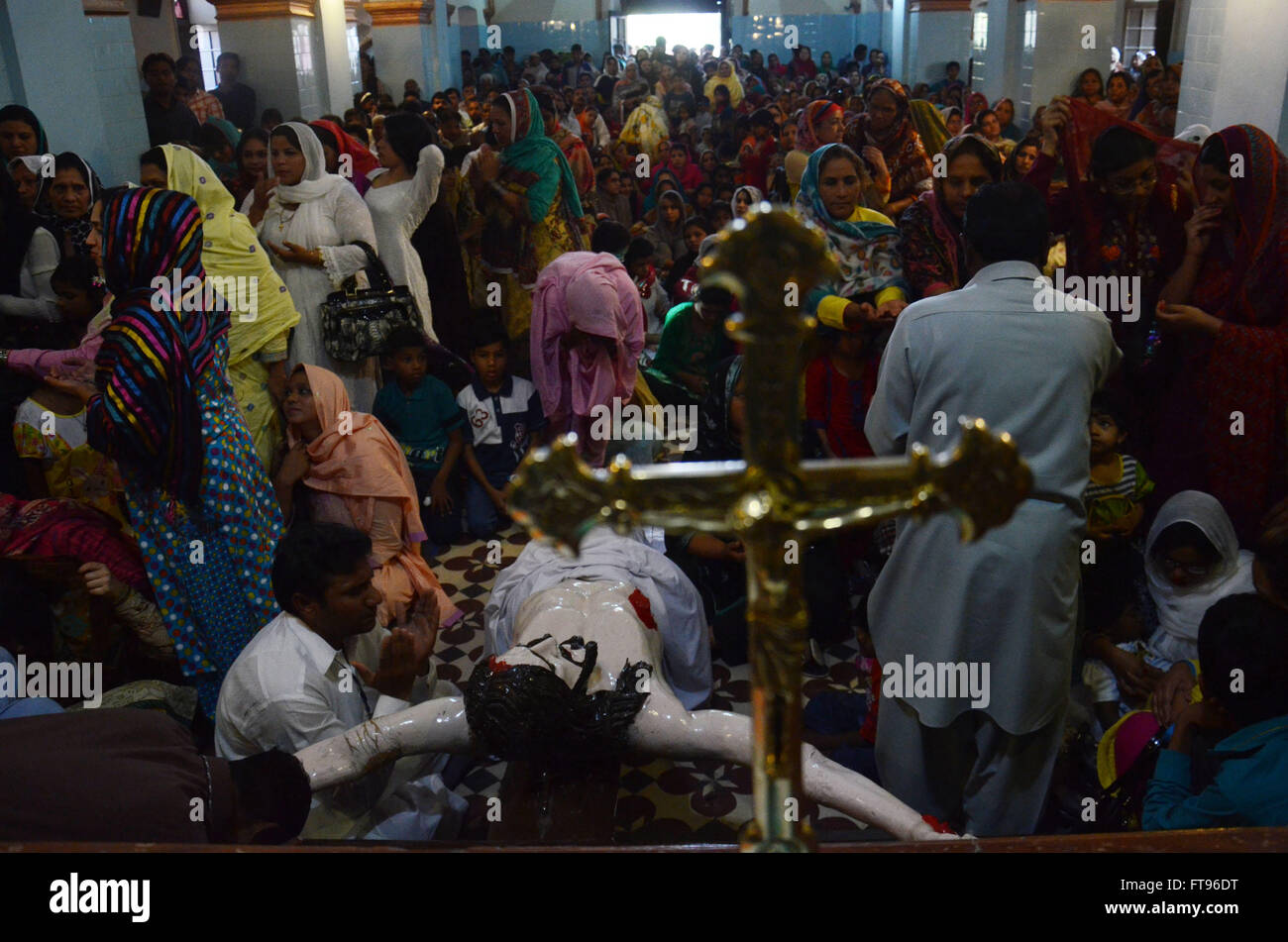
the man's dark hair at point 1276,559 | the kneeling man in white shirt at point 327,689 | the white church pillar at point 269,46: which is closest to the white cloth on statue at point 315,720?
the kneeling man in white shirt at point 327,689

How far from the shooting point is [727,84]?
14398 mm

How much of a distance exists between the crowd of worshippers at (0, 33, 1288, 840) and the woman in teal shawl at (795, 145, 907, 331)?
0.01m

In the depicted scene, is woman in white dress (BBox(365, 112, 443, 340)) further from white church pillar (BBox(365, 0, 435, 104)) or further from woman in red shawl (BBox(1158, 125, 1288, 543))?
white church pillar (BBox(365, 0, 435, 104))

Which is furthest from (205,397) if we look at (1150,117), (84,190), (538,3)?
(538,3)

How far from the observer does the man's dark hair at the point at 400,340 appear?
439 cm

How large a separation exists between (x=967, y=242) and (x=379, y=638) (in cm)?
192

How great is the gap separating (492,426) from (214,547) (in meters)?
1.80

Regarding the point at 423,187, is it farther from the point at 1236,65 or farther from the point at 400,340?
the point at 1236,65

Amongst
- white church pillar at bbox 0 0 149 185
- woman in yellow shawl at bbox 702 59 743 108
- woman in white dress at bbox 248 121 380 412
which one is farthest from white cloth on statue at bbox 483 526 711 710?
woman in yellow shawl at bbox 702 59 743 108

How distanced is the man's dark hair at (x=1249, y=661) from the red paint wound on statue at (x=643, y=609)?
1.25 m

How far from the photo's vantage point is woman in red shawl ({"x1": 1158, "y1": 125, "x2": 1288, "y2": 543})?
287cm

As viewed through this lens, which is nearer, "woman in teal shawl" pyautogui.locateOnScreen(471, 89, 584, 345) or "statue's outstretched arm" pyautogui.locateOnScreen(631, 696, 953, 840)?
"statue's outstretched arm" pyautogui.locateOnScreen(631, 696, 953, 840)

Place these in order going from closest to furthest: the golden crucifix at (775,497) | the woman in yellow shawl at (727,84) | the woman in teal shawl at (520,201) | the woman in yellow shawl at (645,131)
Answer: the golden crucifix at (775,497) → the woman in teal shawl at (520,201) → the woman in yellow shawl at (645,131) → the woman in yellow shawl at (727,84)

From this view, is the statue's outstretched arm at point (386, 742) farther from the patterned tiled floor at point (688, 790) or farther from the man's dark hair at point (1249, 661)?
the man's dark hair at point (1249, 661)
